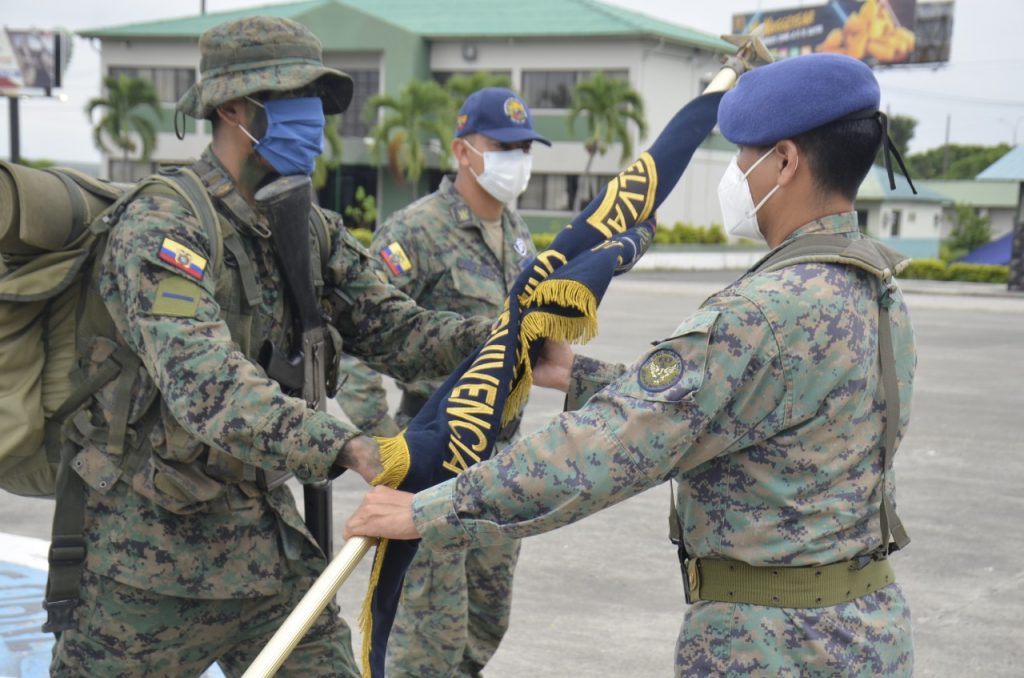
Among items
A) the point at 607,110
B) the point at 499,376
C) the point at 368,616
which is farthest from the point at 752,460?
the point at 607,110

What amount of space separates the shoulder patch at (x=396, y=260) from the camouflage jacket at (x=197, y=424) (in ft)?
4.23

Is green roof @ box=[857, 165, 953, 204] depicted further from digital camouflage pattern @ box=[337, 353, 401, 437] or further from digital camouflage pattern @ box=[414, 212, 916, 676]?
digital camouflage pattern @ box=[414, 212, 916, 676]

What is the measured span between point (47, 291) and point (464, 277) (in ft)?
6.19

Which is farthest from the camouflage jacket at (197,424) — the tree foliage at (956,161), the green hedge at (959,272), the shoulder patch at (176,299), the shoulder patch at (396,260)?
the tree foliage at (956,161)

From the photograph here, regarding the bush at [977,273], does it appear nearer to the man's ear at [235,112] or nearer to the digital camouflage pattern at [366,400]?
the digital camouflage pattern at [366,400]

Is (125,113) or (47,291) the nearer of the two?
(47,291)

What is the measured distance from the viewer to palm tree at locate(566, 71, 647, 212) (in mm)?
36000

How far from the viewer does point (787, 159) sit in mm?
2236

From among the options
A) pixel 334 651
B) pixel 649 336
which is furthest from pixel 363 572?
pixel 649 336

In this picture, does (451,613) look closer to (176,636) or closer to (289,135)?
(176,636)

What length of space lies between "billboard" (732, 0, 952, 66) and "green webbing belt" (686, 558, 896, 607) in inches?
2171

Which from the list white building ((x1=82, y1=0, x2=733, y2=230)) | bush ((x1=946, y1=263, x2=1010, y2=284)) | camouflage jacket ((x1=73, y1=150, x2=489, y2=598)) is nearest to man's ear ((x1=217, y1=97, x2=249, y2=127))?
camouflage jacket ((x1=73, y1=150, x2=489, y2=598))

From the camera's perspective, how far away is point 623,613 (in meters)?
5.15

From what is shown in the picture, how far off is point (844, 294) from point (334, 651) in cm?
162
